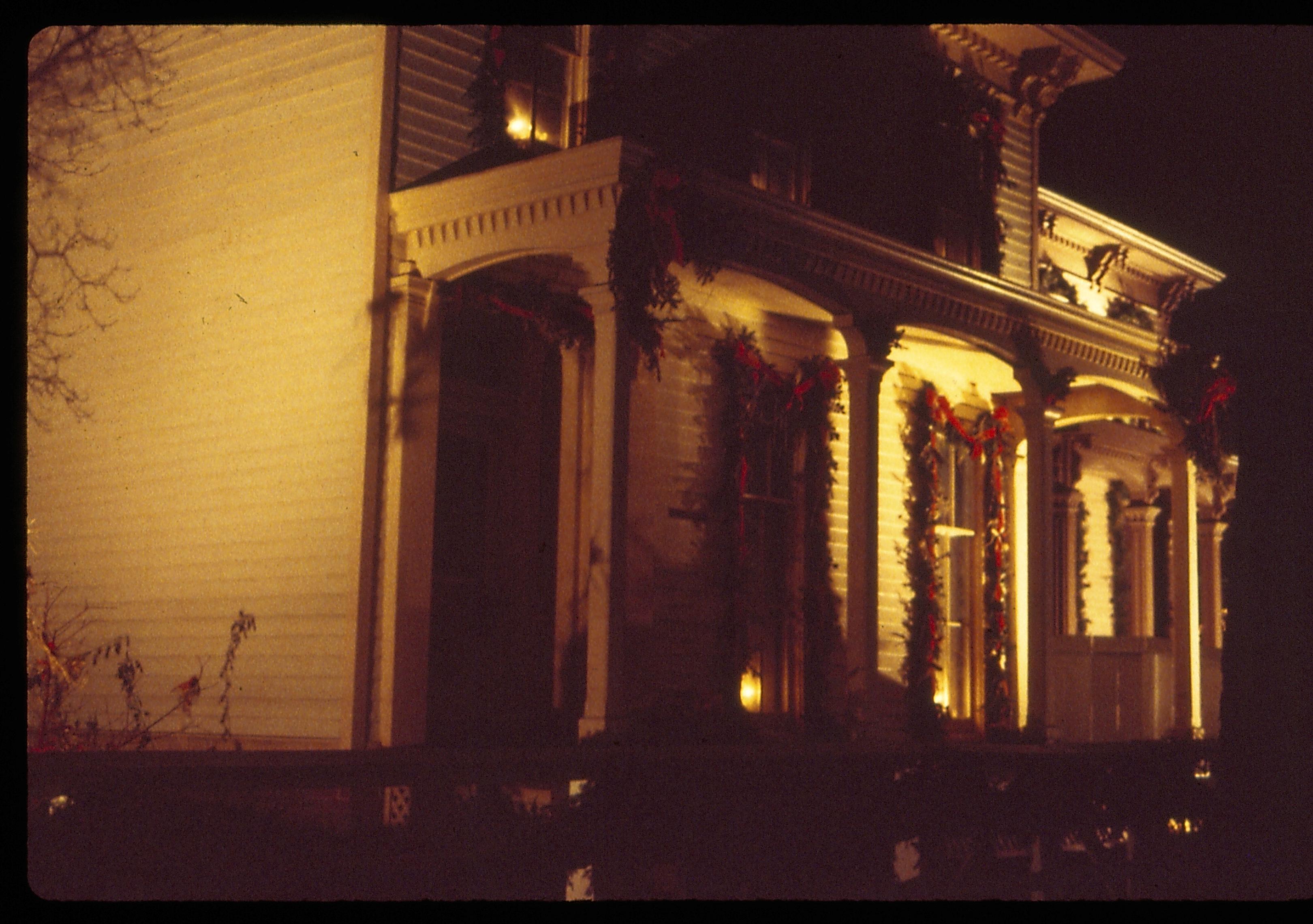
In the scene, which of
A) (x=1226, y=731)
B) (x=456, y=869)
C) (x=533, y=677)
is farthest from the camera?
(x=533, y=677)

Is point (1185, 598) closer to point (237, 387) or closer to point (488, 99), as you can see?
point (488, 99)

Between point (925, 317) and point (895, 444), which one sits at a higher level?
point (925, 317)

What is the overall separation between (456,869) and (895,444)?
355 inches

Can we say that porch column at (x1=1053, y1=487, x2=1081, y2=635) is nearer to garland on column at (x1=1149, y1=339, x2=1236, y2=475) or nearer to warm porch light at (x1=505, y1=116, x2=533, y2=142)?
garland on column at (x1=1149, y1=339, x2=1236, y2=475)

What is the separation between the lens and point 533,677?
1325 centimetres

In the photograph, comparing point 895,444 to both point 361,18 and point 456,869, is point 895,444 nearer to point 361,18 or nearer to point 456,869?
point 361,18

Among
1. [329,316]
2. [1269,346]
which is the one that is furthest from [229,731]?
[1269,346]

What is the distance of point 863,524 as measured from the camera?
1328cm

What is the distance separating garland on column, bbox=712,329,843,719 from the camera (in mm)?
14461

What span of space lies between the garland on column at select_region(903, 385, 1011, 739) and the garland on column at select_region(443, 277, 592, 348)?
4.36 meters

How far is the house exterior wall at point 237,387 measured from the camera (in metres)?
12.4

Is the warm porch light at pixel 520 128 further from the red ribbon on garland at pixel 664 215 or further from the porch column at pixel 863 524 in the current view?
the porch column at pixel 863 524

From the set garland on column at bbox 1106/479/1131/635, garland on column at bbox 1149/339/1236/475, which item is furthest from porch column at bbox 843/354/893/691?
garland on column at bbox 1106/479/1131/635

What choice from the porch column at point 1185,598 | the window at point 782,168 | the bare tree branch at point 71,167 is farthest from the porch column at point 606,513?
the porch column at point 1185,598
